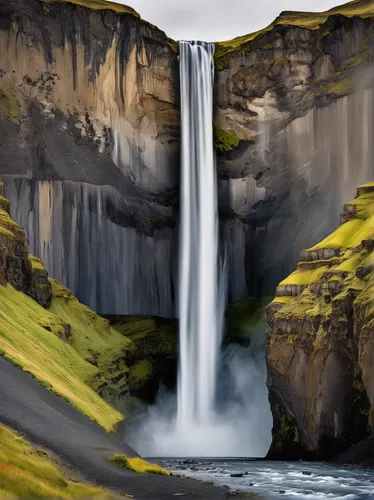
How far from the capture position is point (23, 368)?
46.1 m

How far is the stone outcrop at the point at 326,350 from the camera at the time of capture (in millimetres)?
62250

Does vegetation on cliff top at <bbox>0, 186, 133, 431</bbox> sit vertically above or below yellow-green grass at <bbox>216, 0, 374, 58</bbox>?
below

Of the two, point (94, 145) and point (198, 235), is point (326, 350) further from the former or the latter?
point (94, 145)

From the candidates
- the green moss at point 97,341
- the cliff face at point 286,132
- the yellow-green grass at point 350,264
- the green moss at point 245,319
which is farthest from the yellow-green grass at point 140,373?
the yellow-green grass at point 350,264

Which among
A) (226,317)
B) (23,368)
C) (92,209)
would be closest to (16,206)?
(92,209)

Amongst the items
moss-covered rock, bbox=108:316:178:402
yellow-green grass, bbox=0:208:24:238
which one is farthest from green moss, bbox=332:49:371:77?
yellow-green grass, bbox=0:208:24:238

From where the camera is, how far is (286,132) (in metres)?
111

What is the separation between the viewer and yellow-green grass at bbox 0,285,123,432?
162 feet

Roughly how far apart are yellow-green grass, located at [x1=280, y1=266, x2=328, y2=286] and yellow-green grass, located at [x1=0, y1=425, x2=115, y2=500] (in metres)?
50.6

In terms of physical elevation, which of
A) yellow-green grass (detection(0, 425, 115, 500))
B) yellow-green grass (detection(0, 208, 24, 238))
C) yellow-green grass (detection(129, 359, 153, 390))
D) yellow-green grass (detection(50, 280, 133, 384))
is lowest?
yellow-green grass (detection(0, 425, 115, 500))

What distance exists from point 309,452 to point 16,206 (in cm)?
4939

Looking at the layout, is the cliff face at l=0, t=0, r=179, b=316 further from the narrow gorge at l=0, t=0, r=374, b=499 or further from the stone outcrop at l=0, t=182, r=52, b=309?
the stone outcrop at l=0, t=182, r=52, b=309

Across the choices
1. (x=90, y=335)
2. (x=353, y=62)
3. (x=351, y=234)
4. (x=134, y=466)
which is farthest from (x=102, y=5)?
(x=134, y=466)

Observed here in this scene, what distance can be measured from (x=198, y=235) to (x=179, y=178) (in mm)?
8773
